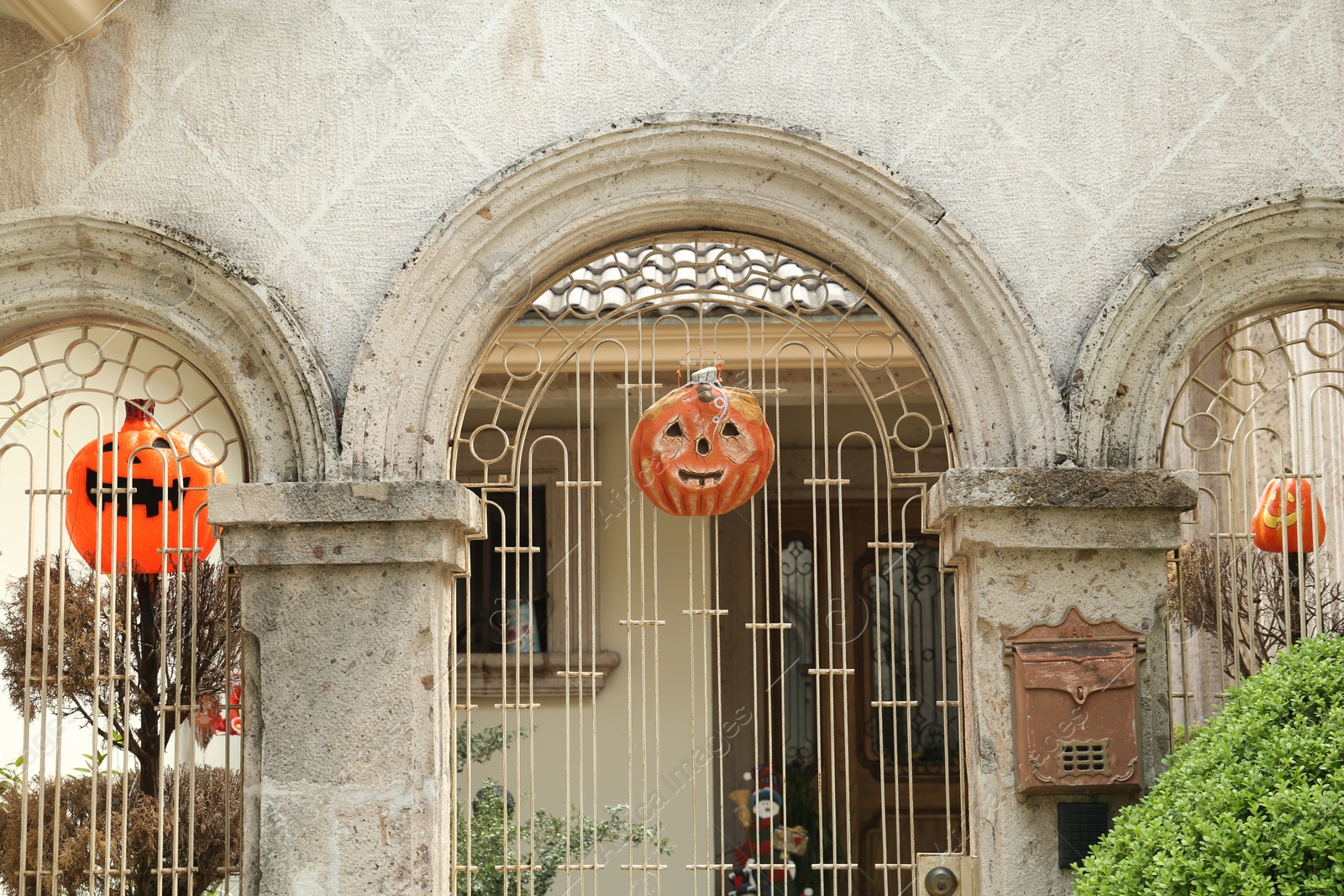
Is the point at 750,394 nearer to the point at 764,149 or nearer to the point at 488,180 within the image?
the point at 764,149

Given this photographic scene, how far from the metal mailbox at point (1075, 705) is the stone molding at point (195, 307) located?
90.2 inches

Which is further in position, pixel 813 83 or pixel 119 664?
pixel 119 664

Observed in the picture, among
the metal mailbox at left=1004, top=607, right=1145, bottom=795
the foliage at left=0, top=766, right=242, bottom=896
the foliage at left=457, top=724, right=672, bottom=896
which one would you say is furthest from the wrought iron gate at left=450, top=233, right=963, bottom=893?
the metal mailbox at left=1004, top=607, right=1145, bottom=795

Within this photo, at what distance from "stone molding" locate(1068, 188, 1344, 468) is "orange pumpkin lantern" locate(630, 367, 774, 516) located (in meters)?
1.04

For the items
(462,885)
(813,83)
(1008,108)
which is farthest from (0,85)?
(462,885)

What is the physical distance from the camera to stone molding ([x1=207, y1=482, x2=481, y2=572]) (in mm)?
4316

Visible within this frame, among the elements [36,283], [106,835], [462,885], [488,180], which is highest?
[488,180]

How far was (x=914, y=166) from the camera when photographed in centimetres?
456

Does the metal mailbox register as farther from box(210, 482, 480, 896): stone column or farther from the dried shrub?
the dried shrub

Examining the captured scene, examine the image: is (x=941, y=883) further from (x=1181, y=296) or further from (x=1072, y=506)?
(x=1181, y=296)

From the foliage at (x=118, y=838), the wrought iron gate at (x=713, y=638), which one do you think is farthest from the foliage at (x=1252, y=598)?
the foliage at (x=118, y=838)

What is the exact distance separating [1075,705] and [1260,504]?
1409 mm

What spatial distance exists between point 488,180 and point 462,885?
11.6 ft

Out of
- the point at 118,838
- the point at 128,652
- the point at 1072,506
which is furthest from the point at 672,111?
the point at 118,838
